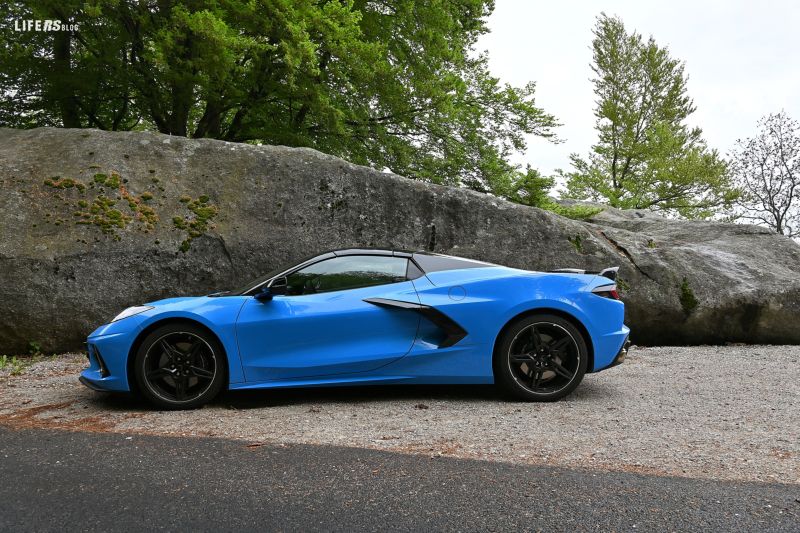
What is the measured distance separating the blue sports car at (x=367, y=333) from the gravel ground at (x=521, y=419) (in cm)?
24

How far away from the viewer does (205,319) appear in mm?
4660

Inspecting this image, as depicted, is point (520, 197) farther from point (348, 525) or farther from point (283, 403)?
point (348, 525)

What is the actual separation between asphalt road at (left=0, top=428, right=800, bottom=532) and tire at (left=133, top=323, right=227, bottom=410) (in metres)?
1.10

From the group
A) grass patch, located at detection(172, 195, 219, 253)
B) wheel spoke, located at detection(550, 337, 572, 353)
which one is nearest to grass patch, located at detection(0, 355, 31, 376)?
grass patch, located at detection(172, 195, 219, 253)

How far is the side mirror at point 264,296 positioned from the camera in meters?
4.72

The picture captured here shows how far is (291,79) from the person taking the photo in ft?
34.3

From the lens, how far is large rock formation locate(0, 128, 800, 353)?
683 centimetres

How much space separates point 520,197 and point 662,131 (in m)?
19.4

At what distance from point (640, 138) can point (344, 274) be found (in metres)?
29.4

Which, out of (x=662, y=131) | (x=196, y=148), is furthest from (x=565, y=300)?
(x=662, y=131)

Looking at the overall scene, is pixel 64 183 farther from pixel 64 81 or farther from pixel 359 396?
pixel 64 81

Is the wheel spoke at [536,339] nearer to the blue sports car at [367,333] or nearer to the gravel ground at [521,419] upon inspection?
the blue sports car at [367,333]

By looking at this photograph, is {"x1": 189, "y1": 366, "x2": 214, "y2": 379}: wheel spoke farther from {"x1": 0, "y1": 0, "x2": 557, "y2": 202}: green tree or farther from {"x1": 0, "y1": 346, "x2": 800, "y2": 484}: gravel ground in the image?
{"x1": 0, "y1": 0, "x2": 557, "y2": 202}: green tree

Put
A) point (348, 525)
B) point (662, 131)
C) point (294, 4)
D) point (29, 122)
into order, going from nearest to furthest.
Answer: point (348, 525), point (294, 4), point (29, 122), point (662, 131)
